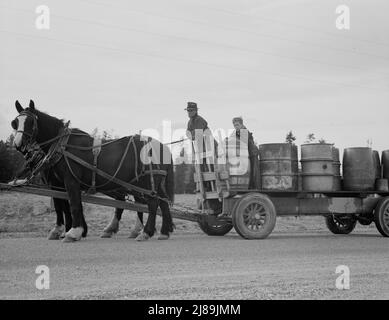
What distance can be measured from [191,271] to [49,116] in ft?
16.4

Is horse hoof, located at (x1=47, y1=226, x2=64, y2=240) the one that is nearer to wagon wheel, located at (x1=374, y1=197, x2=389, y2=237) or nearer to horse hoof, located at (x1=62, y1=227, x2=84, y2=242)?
horse hoof, located at (x1=62, y1=227, x2=84, y2=242)

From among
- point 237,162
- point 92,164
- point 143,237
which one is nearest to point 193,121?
point 237,162

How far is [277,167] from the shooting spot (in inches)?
458

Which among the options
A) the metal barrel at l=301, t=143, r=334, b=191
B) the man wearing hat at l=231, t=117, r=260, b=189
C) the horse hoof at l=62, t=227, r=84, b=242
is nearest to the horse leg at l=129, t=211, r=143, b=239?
the horse hoof at l=62, t=227, r=84, b=242

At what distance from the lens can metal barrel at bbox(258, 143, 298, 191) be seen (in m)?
11.6

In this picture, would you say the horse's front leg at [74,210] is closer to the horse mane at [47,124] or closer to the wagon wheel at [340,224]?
the horse mane at [47,124]

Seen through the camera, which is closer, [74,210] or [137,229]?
[74,210]

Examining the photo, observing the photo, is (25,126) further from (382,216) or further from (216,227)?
(382,216)

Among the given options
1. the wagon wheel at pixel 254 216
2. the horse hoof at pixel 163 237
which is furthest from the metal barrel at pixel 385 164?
the horse hoof at pixel 163 237

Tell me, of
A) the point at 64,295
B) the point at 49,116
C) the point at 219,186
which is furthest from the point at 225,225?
the point at 64,295

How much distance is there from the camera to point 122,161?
1108 centimetres

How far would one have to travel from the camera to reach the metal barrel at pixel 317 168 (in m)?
11.9

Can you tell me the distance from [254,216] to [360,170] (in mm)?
2746

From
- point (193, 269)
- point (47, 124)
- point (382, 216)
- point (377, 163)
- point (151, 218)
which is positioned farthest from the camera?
point (377, 163)
